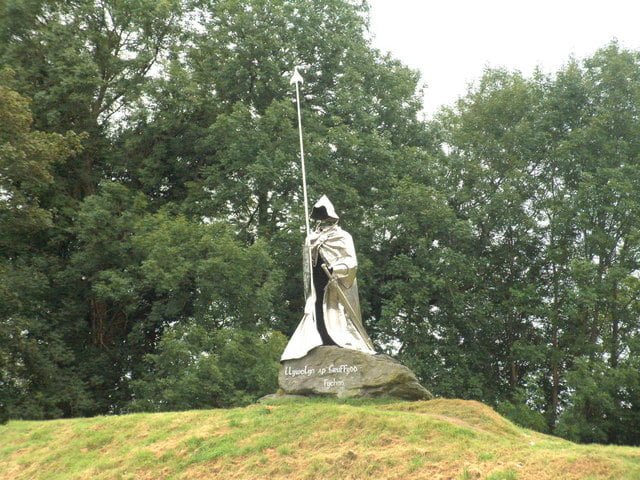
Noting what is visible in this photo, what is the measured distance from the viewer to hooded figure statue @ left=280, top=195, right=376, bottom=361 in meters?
17.0

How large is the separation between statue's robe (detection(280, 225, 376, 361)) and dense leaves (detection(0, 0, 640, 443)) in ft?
17.7

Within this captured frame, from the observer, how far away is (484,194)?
88.8ft

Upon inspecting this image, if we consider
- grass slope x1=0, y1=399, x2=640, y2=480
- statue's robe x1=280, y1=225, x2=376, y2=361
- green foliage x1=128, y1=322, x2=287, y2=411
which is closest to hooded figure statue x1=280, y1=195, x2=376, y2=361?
statue's robe x1=280, y1=225, x2=376, y2=361

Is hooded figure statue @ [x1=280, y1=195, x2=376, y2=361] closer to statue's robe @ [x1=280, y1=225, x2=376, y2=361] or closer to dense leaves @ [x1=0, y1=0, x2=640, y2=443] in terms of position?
statue's robe @ [x1=280, y1=225, x2=376, y2=361]

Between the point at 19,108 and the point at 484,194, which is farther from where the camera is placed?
the point at 484,194

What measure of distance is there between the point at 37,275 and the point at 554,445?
582 inches

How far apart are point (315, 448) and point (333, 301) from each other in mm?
3780

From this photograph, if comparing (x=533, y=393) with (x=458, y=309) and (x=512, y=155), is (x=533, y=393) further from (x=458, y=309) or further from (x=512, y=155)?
(x=512, y=155)

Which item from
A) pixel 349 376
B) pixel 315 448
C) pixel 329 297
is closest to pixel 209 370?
pixel 329 297

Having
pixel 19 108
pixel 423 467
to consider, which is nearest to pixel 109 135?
pixel 19 108

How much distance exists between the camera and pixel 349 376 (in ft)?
53.8

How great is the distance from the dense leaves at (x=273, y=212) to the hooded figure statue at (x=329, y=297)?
17.9 ft

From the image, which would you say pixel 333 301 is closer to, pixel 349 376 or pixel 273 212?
pixel 349 376

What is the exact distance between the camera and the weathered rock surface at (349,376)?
16.2 metres
